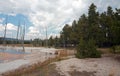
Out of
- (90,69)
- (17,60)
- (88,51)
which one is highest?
(88,51)

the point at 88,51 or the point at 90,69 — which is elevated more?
the point at 88,51

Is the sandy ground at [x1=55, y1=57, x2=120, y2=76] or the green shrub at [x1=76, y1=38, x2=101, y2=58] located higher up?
the green shrub at [x1=76, y1=38, x2=101, y2=58]

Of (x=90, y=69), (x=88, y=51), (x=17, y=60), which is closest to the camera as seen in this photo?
(x=90, y=69)

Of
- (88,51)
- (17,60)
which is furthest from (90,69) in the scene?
(17,60)

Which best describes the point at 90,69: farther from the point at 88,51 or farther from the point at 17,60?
the point at 17,60

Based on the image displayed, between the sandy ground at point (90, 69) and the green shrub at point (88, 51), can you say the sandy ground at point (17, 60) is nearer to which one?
the green shrub at point (88, 51)

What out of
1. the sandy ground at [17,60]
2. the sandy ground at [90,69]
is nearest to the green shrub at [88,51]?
the sandy ground at [17,60]

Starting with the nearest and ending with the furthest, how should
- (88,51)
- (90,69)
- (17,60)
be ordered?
1. (90,69)
2. (88,51)
3. (17,60)

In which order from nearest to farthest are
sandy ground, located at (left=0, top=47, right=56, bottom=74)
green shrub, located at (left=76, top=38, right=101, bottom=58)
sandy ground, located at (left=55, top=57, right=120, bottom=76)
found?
sandy ground, located at (left=55, top=57, right=120, bottom=76)
sandy ground, located at (left=0, top=47, right=56, bottom=74)
green shrub, located at (left=76, top=38, right=101, bottom=58)

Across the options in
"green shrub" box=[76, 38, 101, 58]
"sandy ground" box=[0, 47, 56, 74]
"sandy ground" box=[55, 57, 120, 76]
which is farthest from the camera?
"green shrub" box=[76, 38, 101, 58]

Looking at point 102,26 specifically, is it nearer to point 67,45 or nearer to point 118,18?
point 118,18

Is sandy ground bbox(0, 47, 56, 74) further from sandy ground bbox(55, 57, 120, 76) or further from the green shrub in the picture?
sandy ground bbox(55, 57, 120, 76)

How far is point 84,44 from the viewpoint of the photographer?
3481 cm

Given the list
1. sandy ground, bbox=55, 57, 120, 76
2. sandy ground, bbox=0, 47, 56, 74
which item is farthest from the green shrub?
sandy ground, bbox=55, 57, 120, 76
